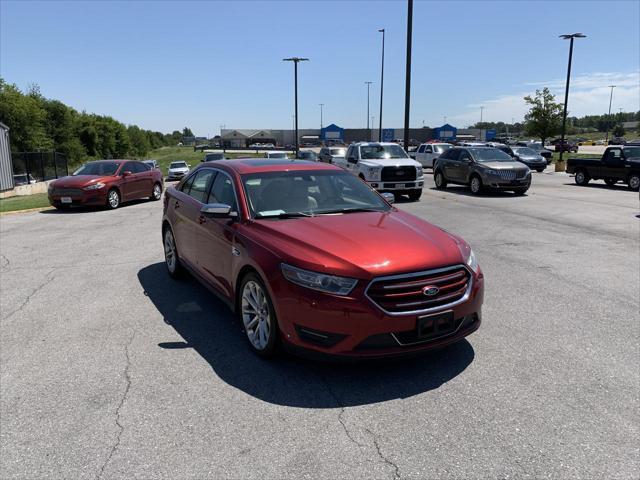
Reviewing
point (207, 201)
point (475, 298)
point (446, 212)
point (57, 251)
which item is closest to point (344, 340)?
point (475, 298)

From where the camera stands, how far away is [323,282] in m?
3.57

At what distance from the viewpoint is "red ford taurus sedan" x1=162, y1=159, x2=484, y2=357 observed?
139 inches

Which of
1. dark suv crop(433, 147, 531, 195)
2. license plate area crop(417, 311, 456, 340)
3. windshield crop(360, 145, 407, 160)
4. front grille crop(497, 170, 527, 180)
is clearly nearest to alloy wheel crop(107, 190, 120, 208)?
windshield crop(360, 145, 407, 160)

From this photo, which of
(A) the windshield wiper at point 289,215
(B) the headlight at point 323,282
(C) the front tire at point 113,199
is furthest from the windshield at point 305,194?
(C) the front tire at point 113,199

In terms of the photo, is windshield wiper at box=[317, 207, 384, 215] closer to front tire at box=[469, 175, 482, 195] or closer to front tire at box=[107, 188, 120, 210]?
front tire at box=[107, 188, 120, 210]

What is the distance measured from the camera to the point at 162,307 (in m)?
5.66

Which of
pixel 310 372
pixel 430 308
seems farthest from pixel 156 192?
pixel 430 308

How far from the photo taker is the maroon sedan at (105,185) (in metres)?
14.6

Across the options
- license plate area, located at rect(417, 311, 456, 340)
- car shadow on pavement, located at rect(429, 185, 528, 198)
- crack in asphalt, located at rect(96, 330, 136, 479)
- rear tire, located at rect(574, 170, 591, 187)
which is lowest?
car shadow on pavement, located at rect(429, 185, 528, 198)

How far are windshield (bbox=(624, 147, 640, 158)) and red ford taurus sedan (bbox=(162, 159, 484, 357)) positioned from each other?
1868 cm

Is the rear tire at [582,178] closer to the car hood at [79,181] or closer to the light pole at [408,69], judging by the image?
the light pole at [408,69]

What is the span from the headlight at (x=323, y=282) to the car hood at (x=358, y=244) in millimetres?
43

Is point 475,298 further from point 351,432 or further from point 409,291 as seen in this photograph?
point 351,432

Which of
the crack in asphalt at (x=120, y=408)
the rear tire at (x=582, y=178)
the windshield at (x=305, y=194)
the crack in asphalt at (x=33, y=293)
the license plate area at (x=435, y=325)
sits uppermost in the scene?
the windshield at (x=305, y=194)
